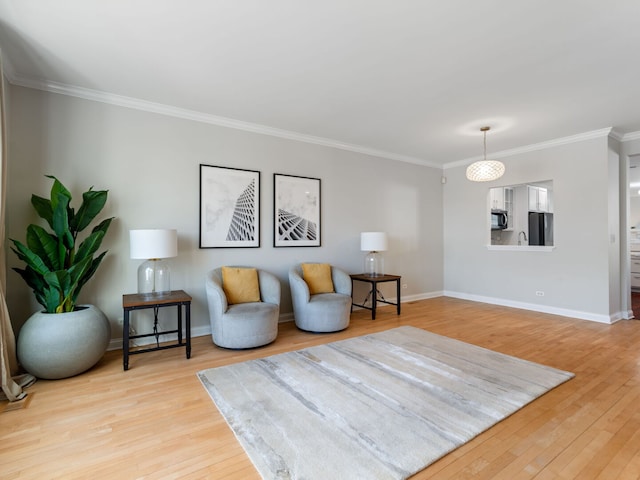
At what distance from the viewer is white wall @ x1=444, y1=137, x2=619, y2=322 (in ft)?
14.8

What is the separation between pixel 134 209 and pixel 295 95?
2.15 meters

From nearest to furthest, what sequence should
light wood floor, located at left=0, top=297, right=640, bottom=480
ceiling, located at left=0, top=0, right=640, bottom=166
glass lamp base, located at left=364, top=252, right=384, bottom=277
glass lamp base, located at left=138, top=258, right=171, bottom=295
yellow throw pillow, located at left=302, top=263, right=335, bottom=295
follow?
light wood floor, located at left=0, top=297, right=640, bottom=480, ceiling, located at left=0, top=0, right=640, bottom=166, glass lamp base, located at left=138, top=258, right=171, bottom=295, yellow throw pillow, located at left=302, top=263, right=335, bottom=295, glass lamp base, located at left=364, top=252, right=384, bottom=277

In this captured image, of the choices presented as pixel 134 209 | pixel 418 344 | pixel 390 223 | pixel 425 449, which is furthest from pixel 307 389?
pixel 390 223

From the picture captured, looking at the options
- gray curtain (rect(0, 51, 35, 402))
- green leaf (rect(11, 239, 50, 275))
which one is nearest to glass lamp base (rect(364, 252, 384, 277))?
green leaf (rect(11, 239, 50, 275))

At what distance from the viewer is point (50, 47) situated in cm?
258

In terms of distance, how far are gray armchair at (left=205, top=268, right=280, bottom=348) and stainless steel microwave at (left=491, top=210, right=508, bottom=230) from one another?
5516 mm

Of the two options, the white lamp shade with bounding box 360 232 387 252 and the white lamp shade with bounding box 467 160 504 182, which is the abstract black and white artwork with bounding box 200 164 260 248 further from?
the white lamp shade with bounding box 467 160 504 182

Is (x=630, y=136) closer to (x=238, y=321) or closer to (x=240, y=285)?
(x=240, y=285)

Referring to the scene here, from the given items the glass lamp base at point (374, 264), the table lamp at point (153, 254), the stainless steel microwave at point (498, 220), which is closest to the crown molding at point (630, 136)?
the stainless steel microwave at point (498, 220)

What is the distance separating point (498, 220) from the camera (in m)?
7.01

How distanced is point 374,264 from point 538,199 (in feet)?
16.7

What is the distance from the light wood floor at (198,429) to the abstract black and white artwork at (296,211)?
1.78m

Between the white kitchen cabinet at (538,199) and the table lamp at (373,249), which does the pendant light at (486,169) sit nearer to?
the table lamp at (373,249)

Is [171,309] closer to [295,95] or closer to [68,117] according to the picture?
[68,117]
